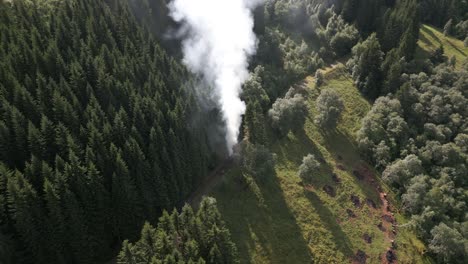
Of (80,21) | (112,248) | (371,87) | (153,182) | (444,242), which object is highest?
(80,21)

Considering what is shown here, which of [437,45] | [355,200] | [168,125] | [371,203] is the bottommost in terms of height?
[371,203]

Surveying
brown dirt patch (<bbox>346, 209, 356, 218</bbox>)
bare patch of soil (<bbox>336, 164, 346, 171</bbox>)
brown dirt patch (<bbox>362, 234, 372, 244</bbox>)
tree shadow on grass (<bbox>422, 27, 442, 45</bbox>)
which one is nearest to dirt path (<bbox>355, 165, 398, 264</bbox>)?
bare patch of soil (<bbox>336, 164, 346, 171</bbox>)

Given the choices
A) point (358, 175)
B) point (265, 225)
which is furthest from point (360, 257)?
point (358, 175)

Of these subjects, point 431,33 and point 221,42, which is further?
point 431,33

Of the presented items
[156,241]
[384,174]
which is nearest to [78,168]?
[156,241]

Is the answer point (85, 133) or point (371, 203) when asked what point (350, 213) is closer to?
point (371, 203)

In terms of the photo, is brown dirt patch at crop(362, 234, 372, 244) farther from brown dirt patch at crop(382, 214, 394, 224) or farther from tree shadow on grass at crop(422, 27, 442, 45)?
tree shadow on grass at crop(422, 27, 442, 45)

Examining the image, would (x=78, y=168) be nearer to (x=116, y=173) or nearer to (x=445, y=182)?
(x=116, y=173)
